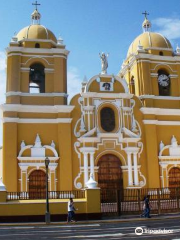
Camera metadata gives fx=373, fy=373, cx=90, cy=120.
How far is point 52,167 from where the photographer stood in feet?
83.1

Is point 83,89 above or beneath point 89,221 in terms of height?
above

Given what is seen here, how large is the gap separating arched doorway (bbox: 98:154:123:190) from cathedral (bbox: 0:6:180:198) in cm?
7

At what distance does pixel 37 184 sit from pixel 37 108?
5.32 metres

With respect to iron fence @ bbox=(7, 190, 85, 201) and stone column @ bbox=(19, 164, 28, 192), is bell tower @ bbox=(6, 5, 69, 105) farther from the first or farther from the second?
iron fence @ bbox=(7, 190, 85, 201)

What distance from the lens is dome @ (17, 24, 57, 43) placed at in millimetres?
28297

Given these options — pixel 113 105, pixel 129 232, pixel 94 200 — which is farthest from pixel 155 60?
pixel 129 232

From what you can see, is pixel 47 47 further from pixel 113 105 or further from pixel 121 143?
pixel 121 143

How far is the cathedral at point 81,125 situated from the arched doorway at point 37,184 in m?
0.07

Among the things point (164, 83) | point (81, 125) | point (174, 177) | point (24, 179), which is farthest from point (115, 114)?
point (24, 179)

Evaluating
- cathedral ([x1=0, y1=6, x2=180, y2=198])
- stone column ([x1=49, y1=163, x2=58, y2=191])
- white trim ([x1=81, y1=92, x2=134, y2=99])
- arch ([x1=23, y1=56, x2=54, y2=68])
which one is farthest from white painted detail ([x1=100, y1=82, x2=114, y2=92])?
stone column ([x1=49, y1=163, x2=58, y2=191])

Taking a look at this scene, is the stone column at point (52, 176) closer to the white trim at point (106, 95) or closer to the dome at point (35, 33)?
the white trim at point (106, 95)

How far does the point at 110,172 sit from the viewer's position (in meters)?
26.6

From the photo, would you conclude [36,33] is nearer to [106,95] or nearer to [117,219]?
[106,95]

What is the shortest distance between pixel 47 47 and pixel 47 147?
306 inches
